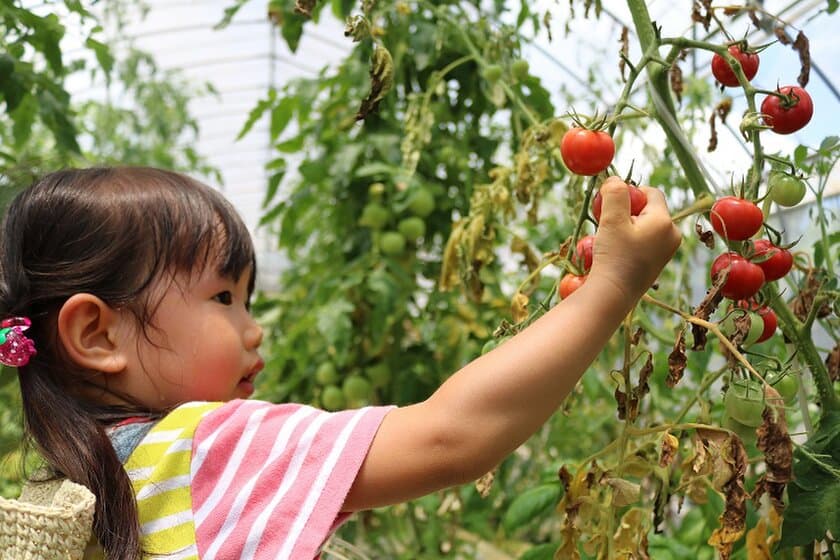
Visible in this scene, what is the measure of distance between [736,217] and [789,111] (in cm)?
12

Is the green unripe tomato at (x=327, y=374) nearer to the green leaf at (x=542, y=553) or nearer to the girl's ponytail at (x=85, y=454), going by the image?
the green leaf at (x=542, y=553)

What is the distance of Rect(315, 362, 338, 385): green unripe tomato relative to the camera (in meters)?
1.61

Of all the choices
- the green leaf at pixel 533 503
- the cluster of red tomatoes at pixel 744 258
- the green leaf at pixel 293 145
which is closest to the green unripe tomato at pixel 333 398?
the green leaf at pixel 293 145

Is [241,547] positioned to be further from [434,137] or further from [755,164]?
[434,137]

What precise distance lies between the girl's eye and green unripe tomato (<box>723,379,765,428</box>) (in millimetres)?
475

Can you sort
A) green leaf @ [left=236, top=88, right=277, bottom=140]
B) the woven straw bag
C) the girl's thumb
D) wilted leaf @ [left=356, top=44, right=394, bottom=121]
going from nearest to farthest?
the girl's thumb < the woven straw bag < wilted leaf @ [left=356, top=44, right=394, bottom=121] < green leaf @ [left=236, top=88, right=277, bottom=140]

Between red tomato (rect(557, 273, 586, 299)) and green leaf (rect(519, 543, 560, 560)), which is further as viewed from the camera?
green leaf (rect(519, 543, 560, 560))

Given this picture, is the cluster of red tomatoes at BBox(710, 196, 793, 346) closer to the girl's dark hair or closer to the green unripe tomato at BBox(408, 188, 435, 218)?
the girl's dark hair

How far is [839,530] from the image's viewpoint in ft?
2.16

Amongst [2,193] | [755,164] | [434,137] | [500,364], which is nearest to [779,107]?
[755,164]

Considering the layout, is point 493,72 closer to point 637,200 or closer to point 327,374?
point 327,374

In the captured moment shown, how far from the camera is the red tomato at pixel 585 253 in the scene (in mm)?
645

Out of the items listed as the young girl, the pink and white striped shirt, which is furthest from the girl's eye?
the pink and white striped shirt

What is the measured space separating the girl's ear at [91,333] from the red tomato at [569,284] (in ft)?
1.35
